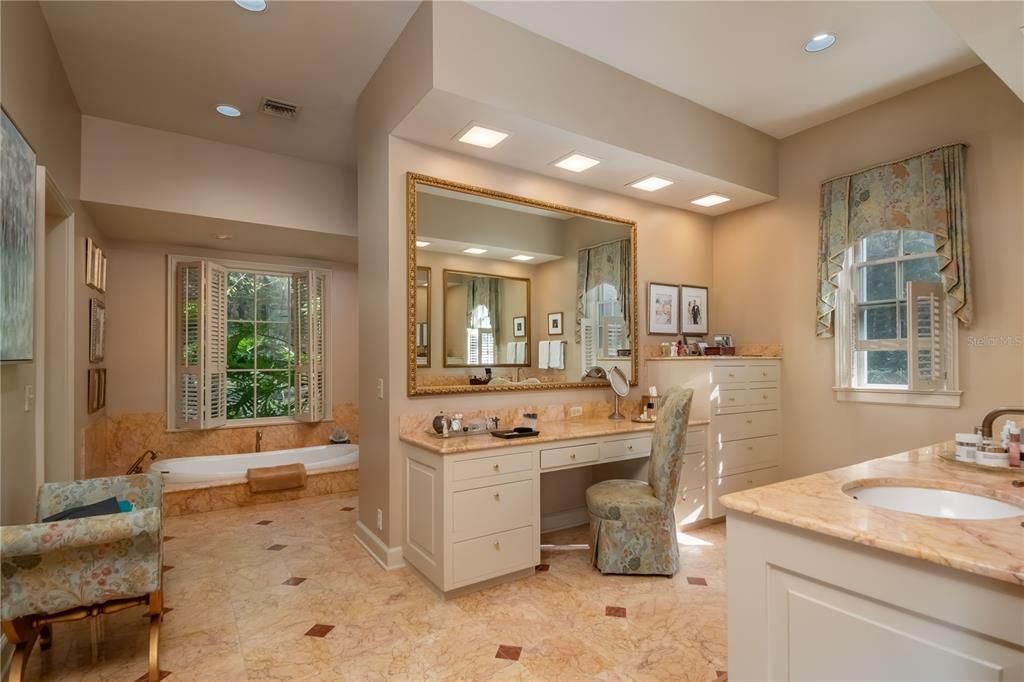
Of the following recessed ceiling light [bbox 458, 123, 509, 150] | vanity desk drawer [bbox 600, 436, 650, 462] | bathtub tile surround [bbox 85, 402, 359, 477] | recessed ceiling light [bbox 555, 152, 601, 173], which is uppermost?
recessed ceiling light [bbox 458, 123, 509, 150]

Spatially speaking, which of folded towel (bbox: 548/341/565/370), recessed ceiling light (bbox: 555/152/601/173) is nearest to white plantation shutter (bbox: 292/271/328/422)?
folded towel (bbox: 548/341/565/370)

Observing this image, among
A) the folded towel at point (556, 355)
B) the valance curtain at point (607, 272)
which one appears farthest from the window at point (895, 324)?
the folded towel at point (556, 355)

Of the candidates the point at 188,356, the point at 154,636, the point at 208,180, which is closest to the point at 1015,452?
the point at 154,636

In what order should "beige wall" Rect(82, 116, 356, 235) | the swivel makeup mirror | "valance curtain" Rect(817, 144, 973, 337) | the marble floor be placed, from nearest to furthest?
the marble floor
"valance curtain" Rect(817, 144, 973, 337)
"beige wall" Rect(82, 116, 356, 235)
the swivel makeup mirror

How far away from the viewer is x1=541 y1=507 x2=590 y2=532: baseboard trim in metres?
3.75

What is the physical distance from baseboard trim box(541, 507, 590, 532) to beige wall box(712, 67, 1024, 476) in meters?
1.85

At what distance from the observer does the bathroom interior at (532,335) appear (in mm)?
1780

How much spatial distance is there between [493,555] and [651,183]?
297 centimetres

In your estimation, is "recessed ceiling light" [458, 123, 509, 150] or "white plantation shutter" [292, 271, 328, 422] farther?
"white plantation shutter" [292, 271, 328, 422]

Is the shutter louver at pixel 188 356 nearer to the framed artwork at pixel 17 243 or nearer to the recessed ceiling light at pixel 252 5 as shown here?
the framed artwork at pixel 17 243

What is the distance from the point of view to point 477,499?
2715 mm

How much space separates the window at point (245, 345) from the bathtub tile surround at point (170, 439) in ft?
0.39

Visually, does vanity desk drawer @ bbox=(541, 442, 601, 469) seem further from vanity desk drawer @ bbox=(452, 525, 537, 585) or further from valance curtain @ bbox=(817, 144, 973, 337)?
valance curtain @ bbox=(817, 144, 973, 337)

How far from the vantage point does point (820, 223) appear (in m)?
3.98
